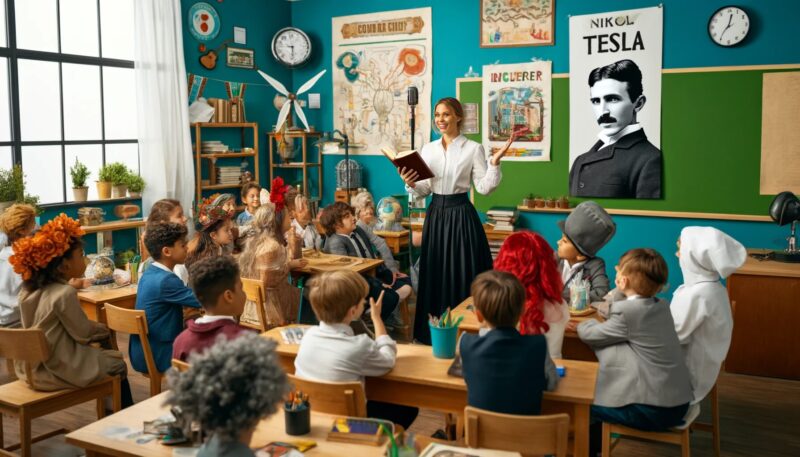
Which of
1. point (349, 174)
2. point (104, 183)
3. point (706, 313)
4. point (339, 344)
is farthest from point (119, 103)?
point (706, 313)

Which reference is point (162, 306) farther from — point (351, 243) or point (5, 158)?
point (5, 158)

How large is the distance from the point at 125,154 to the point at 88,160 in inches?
16.3

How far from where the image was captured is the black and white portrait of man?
643 centimetres

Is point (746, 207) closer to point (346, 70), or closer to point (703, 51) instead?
point (703, 51)

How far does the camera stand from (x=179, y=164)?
693 cm

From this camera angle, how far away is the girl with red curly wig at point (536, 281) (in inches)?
114

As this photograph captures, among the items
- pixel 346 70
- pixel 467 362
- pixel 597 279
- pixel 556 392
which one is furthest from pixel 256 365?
pixel 346 70

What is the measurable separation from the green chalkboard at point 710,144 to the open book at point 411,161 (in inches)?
109

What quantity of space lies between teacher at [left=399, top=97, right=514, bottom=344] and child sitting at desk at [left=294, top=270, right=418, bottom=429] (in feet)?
6.13

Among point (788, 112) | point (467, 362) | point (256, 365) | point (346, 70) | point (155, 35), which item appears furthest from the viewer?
point (346, 70)

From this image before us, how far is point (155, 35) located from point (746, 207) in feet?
17.4

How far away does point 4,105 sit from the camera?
5863 millimetres

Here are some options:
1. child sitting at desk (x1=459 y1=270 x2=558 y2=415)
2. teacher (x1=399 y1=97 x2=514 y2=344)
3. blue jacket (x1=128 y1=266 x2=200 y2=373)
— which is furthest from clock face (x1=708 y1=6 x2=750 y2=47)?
blue jacket (x1=128 y1=266 x2=200 y2=373)

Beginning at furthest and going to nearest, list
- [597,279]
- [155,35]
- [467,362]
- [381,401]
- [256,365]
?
1. [155,35]
2. [597,279]
3. [381,401]
4. [467,362]
5. [256,365]
